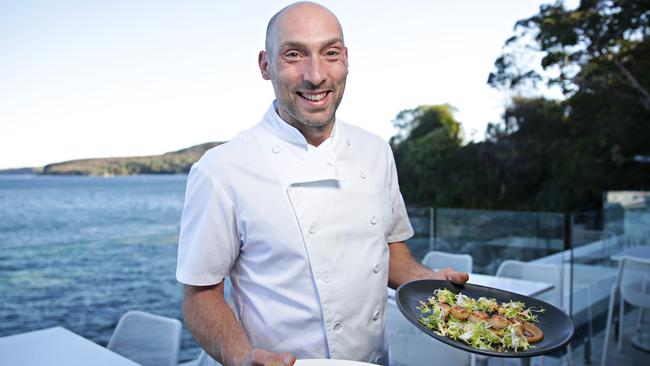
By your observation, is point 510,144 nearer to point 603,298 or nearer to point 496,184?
point 496,184

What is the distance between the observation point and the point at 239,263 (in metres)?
1.25

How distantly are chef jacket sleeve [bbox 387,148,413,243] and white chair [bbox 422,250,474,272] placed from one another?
8.37ft

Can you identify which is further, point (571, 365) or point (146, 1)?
point (146, 1)

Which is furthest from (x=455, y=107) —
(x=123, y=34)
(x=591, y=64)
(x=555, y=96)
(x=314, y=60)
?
(x=123, y=34)

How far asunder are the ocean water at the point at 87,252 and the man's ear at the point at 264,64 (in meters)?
2.83

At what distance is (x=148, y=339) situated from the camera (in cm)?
243

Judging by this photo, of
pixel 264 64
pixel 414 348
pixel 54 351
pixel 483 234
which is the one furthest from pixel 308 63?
pixel 483 234

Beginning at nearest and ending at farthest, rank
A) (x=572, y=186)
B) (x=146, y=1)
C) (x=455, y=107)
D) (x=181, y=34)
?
(x=572, y=186)
(x=455, y=107)
(x=146, y=1)
(x=181, y=34)

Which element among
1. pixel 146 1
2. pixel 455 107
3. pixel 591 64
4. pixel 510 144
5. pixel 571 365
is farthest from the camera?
pixel 146 1

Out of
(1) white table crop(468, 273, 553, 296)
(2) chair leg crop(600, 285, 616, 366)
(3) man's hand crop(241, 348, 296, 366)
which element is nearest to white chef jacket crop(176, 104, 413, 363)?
(3) man's hand crop(241, 348, 296, 366)

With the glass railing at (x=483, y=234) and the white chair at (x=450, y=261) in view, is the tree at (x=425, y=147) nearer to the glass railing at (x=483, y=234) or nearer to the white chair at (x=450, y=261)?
the glass railing at (x=483, y=234)

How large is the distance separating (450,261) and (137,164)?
42872 millimetres

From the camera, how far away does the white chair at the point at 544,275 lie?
342 cm

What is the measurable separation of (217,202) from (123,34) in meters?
40.9
